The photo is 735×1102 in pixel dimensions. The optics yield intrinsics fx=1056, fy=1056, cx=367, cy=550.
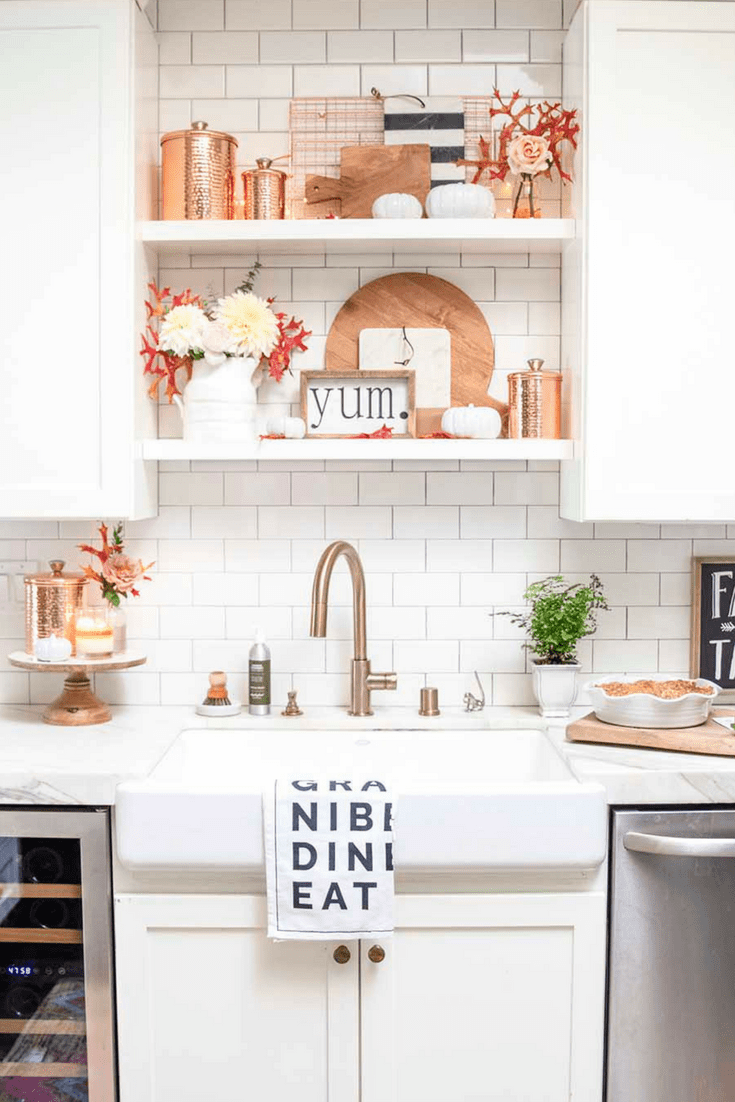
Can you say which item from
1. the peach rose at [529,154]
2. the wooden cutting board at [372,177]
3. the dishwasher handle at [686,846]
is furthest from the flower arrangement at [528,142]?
the dishwasher handle at [686,846]

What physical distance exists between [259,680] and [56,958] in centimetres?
75

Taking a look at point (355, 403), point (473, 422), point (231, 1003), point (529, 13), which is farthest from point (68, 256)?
point (231, 1003)

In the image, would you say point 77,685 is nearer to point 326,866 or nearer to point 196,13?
point 326,866

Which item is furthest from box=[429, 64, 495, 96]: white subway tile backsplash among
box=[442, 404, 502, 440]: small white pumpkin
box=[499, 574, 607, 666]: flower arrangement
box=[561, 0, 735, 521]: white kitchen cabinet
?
box=[499, 574, 607, 666]: flower arrangement

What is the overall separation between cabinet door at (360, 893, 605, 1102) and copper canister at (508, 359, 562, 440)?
1.02 meters

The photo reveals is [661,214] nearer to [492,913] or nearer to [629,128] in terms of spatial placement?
[629,128]

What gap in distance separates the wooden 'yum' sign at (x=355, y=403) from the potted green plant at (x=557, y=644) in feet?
1.74

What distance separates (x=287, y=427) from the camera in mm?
2406

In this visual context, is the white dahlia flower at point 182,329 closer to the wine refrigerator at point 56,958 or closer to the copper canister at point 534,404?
the copper canister at point 534,404

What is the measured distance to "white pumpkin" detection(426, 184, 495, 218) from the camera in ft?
7.78

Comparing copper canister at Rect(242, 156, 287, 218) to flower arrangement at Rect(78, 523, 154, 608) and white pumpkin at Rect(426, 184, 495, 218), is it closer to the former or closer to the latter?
white pumpkin at Rect(426, 184, 495, 218)

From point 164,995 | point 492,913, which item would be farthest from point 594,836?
point 164,995

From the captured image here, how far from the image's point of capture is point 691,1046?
2.04 metres

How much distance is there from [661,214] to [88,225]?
1231 mm
